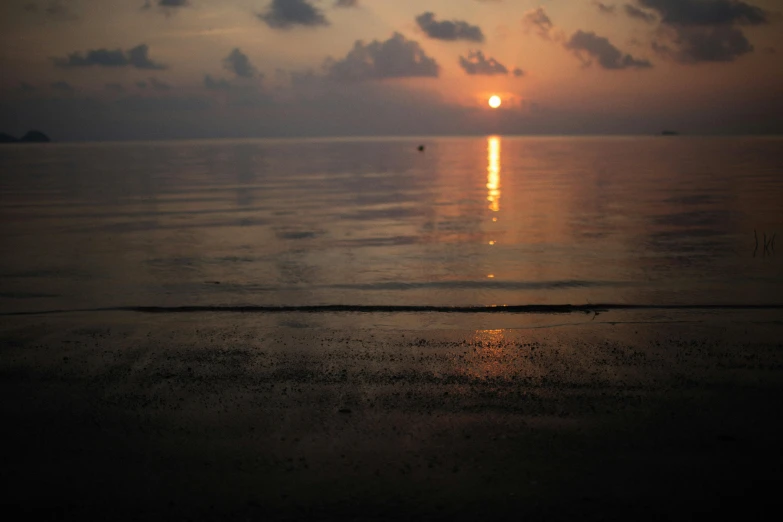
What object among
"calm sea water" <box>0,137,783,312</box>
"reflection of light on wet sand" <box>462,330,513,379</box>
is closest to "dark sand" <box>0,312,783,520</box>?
"reflection of light on wet sand" <box>462,330,513,379</box>

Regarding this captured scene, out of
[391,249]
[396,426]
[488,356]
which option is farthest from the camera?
[391,249]

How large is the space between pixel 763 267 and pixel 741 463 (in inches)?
464

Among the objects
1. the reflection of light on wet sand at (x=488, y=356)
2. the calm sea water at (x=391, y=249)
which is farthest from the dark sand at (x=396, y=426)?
the calm sea water at (x=391, y=249)

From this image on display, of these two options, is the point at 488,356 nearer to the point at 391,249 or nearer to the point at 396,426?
the point at 396,426

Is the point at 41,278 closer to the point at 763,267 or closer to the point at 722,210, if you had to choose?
the point at 763,267

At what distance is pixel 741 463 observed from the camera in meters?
5.35

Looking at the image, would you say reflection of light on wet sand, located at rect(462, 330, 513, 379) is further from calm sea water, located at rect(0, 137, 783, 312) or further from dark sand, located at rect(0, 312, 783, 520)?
calm sea water, located at rect(0, 137, 783, 312)

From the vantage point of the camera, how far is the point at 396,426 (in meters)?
6.17

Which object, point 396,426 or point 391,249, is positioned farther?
point 391,249

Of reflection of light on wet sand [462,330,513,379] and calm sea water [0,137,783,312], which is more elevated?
calm sea water [0,137,783,312]

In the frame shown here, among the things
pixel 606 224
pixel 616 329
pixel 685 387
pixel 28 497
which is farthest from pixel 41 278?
pixel 606 224

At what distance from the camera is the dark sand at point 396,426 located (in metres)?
4.93

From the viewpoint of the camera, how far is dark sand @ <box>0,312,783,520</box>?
4934 mm

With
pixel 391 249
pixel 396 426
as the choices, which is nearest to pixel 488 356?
pixel 396 426
